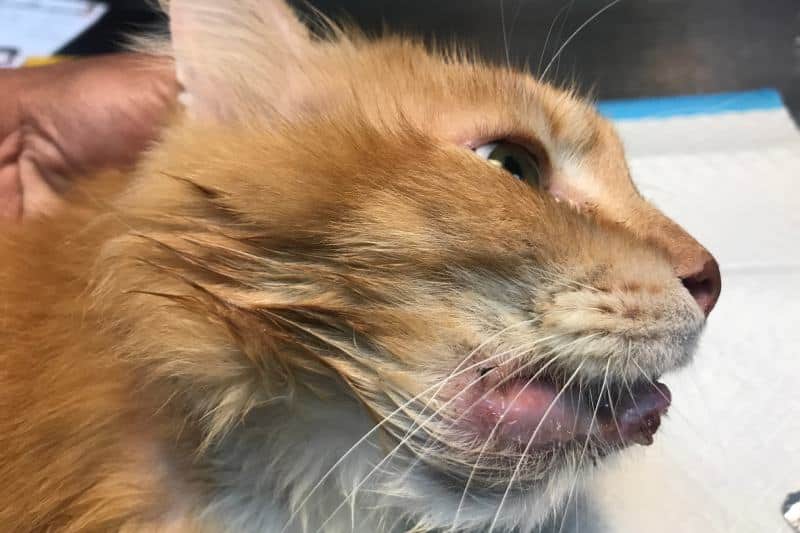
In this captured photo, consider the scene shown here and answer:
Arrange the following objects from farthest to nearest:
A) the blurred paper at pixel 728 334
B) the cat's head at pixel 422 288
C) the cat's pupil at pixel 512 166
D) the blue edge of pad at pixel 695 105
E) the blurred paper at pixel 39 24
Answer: the blurred paper at pixel 39 24 → the blue edge of pad at pixel 695 105 → the blurred paper at pixel 728 334 → the cat's pupil at pixel 512 166 → the cat's head at pixel 422 288

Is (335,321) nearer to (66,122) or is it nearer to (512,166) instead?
(512,166)

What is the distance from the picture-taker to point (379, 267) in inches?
20.6

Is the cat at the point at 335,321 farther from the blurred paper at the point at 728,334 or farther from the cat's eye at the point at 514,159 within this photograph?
the blurred paper at the point at 728,334

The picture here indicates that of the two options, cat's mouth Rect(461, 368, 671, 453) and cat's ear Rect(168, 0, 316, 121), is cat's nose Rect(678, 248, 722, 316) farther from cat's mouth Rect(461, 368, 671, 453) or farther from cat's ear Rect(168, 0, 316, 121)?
cat's ear Rect(168, 0, 316, 121)

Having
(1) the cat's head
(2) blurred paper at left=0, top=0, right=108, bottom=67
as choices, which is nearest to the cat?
(1) the cat's head

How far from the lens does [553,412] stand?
57 cm

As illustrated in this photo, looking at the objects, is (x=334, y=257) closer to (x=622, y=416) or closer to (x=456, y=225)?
(x=456, y=225)

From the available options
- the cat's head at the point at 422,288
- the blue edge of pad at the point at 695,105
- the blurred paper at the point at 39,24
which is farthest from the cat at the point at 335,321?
the blurred paper at the point at 39,24

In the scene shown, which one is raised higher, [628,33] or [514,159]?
[514,159]

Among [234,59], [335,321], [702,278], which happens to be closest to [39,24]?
[234,59]

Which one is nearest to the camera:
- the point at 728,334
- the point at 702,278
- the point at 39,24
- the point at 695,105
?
the point at 702,278

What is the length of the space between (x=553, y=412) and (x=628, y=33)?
1447mm

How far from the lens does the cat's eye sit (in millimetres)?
619

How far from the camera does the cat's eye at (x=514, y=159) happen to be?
619 mm
